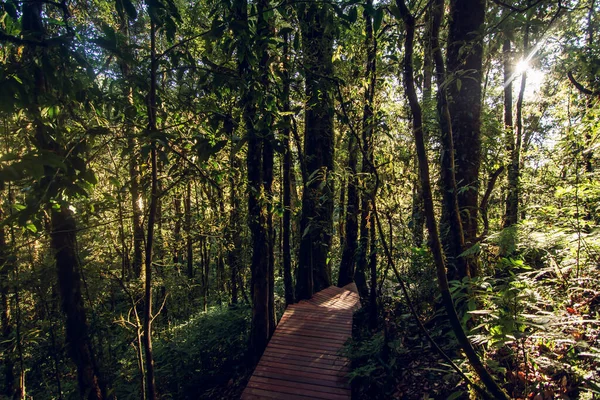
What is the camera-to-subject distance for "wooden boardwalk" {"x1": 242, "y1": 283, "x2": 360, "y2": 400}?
14.6ft

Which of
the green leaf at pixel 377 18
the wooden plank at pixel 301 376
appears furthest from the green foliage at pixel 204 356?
the green leaf at pixel 377 18

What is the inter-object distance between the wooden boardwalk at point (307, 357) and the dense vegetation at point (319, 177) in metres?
0.36

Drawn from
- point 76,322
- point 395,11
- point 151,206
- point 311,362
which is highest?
point 395,11

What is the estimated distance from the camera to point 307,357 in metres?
5.21

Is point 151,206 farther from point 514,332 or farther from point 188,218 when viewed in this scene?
point 514,332

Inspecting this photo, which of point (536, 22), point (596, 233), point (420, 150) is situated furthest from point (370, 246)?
point (536, 22)

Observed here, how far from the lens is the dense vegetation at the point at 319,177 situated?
184 centimetres

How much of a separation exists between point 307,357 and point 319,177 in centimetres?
A: 341

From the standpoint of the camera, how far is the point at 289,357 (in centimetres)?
526

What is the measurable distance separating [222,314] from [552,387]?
7382 millimetres

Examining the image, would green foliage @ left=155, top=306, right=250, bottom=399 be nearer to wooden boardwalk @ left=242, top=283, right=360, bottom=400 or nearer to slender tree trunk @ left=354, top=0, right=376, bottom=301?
wooden boardwalk @ left=242, top=283, right=360, bottom=400

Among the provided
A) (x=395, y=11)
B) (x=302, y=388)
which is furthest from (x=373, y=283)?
(x=395, y=11)

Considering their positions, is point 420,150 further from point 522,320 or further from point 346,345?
point 346,345

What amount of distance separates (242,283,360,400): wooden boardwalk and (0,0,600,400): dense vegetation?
36cm
